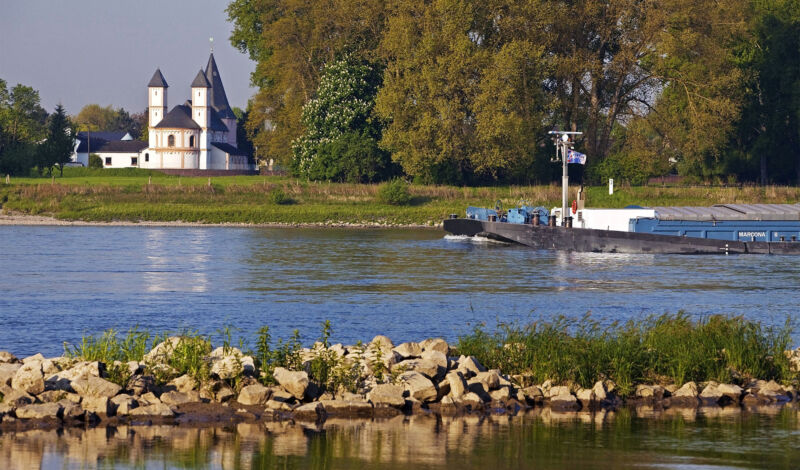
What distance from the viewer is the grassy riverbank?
3467 inches

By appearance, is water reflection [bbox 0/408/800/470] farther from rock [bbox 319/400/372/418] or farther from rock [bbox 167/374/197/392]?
rock [bbox 167/374/197/392]

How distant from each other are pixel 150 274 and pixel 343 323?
1770 cm

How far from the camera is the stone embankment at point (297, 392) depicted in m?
18.4

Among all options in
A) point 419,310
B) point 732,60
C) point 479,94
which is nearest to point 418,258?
point 419,310

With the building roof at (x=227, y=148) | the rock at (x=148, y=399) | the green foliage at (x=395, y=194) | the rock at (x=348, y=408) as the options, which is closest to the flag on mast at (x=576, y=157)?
the green foliage at (x=395, y=194)

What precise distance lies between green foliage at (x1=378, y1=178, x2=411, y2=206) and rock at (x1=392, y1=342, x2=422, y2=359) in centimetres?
6742

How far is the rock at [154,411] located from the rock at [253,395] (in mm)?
1164

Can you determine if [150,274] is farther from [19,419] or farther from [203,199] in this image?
[203,199]

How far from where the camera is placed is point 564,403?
19.8 metres

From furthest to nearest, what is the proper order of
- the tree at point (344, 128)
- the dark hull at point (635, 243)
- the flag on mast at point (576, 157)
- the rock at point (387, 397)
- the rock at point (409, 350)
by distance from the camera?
1. the tree at point (344, 128)
2. the flag on mast at point (576, 157)
3. the dark hull at point (635, 243)
4. the rock at point (409, 350)
5. the rock at point (387, 397)

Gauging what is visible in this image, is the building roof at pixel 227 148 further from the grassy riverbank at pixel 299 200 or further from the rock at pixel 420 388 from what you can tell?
the rock at pixel 420 388

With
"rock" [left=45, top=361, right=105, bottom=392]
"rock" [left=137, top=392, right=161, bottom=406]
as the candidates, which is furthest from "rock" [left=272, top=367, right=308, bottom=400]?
"rock" [left=45, top=361, right=105, bottom=392]

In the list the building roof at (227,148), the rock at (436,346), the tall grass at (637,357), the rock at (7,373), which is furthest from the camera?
the building roof at (227,148)

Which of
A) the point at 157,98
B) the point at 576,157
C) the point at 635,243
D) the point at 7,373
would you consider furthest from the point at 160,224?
the point at 157,98
